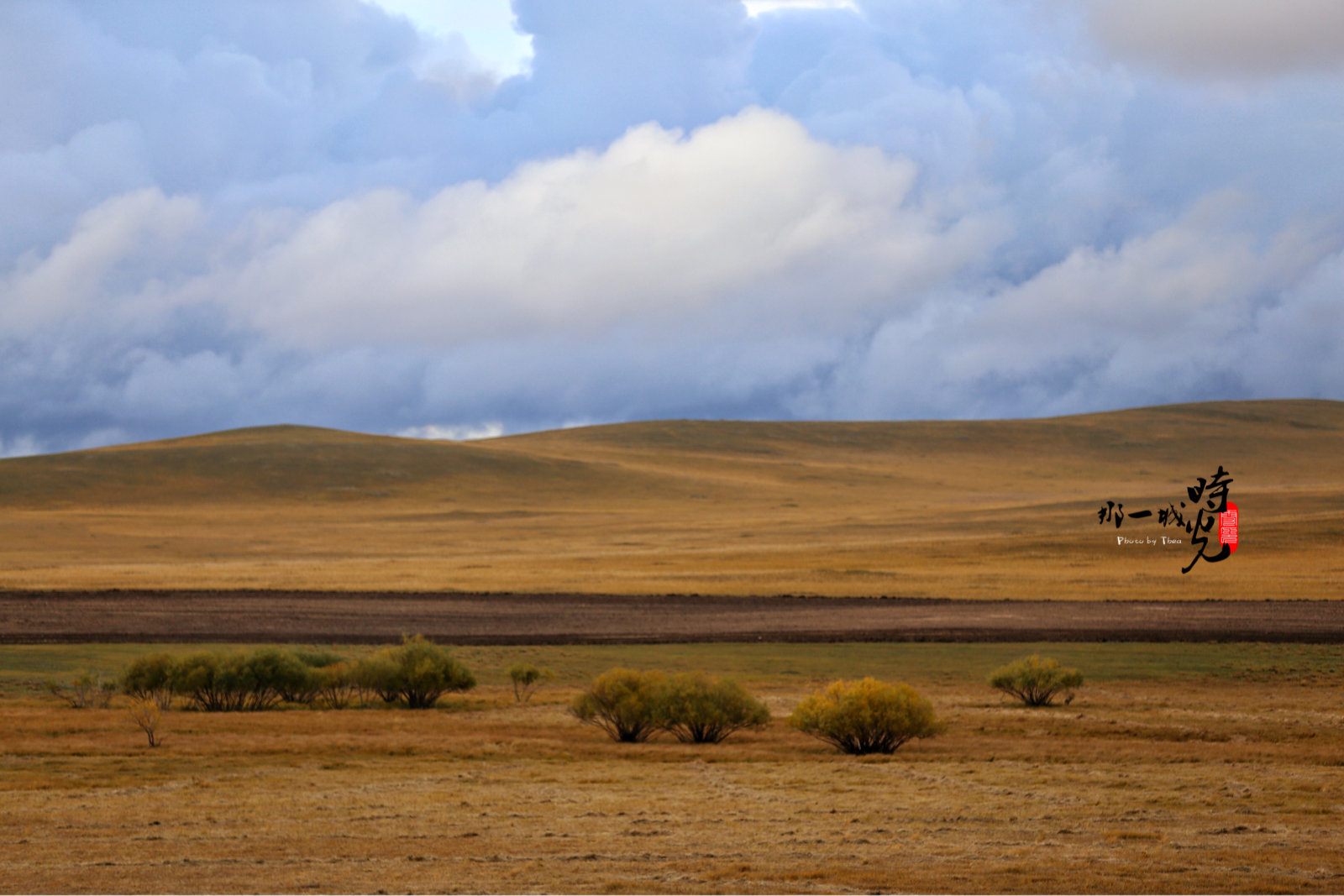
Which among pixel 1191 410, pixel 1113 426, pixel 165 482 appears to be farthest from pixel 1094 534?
pixel 1191 410

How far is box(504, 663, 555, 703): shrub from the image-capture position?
29.3 metres

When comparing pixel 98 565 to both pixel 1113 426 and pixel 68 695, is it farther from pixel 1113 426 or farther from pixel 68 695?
pixel 1113 426

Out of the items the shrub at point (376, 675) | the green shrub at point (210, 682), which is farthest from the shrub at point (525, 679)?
the green shrub at point (210, 682)

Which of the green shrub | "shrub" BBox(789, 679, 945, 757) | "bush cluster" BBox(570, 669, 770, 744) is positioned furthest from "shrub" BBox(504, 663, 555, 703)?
"shrub" BBox(789, 679, 945, 757)

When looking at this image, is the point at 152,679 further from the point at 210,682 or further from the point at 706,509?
the point at 706,509

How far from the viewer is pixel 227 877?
11383 mm

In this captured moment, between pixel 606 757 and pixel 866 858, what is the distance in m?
9.31

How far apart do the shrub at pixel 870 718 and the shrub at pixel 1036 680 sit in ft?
21.5

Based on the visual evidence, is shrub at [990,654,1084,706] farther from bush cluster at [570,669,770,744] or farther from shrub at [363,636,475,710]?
shrub at [363,636,475,710]

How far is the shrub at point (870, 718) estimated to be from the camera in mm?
21359

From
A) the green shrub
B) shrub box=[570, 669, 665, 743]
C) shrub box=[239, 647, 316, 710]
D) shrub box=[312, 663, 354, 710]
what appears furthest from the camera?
shrub box=[312, 663, 354, 710]

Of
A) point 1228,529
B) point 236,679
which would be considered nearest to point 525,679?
point 236,679

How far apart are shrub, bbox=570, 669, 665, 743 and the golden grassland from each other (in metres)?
31.8

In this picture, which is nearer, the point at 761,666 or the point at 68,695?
the point at 68,695
